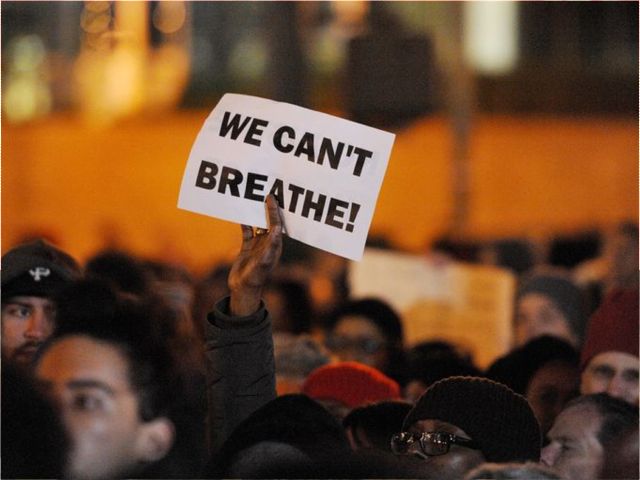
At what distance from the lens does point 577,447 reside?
3938mm

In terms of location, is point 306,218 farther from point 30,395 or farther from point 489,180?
point 489,180

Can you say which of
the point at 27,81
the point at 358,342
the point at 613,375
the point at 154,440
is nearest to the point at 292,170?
the point at 154,440

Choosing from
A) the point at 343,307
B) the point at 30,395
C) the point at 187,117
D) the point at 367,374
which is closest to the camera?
the point at 30,395

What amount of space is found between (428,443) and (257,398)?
527 millimetres

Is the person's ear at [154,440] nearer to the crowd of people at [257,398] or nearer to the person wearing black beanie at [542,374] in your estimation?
the crowd of people at [257,398]

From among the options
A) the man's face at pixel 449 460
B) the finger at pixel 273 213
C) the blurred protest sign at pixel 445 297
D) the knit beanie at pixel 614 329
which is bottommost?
the blurred protest sign at pixel 445 297

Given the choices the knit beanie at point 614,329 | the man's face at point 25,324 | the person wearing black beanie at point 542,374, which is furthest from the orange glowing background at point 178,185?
the man's face at point 25,324

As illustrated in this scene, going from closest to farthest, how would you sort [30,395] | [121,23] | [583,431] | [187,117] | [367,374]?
[30,395] → [583,431] → [367,374] → [121,23] → [187,117]

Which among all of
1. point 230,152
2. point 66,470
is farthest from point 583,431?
point 66,470

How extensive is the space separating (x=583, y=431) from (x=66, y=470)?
1.46m

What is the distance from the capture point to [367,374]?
473 cm

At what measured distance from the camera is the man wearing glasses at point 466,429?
11.4ft

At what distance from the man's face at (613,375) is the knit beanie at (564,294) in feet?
7.08

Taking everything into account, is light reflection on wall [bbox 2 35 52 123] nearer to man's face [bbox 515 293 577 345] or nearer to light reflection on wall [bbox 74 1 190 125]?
light reflection on wall [bbox 74 1 190 125]
